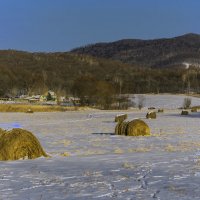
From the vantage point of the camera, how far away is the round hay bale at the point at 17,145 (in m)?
12.8

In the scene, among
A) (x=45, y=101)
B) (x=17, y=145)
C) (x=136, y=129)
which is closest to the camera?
(x=17, y=145)

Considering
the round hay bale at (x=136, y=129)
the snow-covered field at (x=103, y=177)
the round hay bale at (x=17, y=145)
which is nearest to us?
the snow-covered field at (x=103, y=177)

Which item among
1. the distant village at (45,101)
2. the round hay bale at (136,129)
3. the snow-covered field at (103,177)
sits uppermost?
the distant village at (45,101)

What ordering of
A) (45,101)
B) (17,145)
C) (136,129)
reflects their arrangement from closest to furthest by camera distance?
(17,145), (136,129), (45,101)

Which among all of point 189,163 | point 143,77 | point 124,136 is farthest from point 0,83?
point 189,163

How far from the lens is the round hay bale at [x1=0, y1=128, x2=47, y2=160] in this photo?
12766 millimetres

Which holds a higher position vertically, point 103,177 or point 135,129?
point 135,129

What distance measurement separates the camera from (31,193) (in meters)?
8.20

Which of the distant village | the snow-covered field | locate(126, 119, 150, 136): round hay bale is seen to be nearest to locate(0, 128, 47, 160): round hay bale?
the snow-covered field

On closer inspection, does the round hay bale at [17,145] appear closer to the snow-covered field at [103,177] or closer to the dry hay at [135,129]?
the snow-covered field at [103,177]

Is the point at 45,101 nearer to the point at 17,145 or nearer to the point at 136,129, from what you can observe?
the point at 136,129

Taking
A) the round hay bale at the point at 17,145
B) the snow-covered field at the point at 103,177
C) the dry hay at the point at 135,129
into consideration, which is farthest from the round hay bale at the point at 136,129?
the round hay bale at the point at 17,145

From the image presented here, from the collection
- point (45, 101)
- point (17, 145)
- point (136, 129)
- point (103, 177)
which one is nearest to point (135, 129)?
point (136, 129)

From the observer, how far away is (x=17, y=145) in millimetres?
12836
